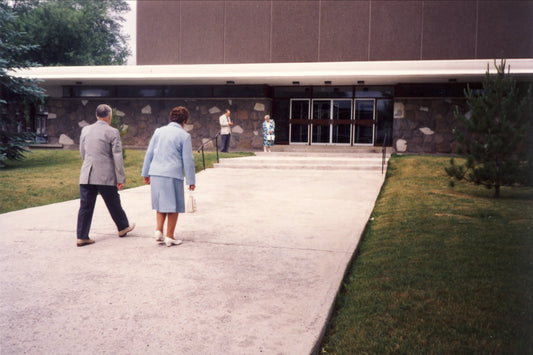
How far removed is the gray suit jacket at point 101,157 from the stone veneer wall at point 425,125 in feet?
53.3

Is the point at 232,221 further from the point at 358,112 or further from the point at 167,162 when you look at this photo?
the point at 358,112

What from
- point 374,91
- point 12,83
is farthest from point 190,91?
point 12,83

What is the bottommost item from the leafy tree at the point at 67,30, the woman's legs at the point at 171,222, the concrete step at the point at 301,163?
the woman's legs at the point at 171,222

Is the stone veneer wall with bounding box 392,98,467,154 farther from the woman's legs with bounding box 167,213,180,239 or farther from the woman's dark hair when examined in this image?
the woman's legs with bounding box 167,213,180,239

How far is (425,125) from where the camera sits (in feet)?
66.0

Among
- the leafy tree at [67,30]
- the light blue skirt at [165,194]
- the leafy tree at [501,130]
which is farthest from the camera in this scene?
the leafy tree at [67,30]

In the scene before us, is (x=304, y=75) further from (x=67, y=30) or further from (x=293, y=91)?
(x=67, y=30)

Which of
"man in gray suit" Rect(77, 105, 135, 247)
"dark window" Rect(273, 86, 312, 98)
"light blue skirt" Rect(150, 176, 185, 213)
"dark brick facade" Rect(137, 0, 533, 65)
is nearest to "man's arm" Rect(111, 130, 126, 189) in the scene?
"man in gray suit" Rect(77, 105, 135, 247)

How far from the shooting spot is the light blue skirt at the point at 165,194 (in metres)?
5.83

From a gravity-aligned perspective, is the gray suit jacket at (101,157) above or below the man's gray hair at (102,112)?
below

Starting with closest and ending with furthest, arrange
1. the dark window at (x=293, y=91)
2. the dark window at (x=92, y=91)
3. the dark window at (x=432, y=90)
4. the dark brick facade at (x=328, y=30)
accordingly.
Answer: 1. the dark window at (x=432, y=90)
2. the dark brick facade at (x=328, y=30)
3. the dark window at (x=293, y=91)
4. the dark window at (x=92, y=91)

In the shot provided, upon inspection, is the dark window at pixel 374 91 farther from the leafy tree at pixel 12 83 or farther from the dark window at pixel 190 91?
the leafy tree at pixel 12 83

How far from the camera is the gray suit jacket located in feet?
19.5

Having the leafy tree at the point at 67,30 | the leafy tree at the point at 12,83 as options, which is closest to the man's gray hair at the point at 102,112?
the leafy tree at the point at 12,83
